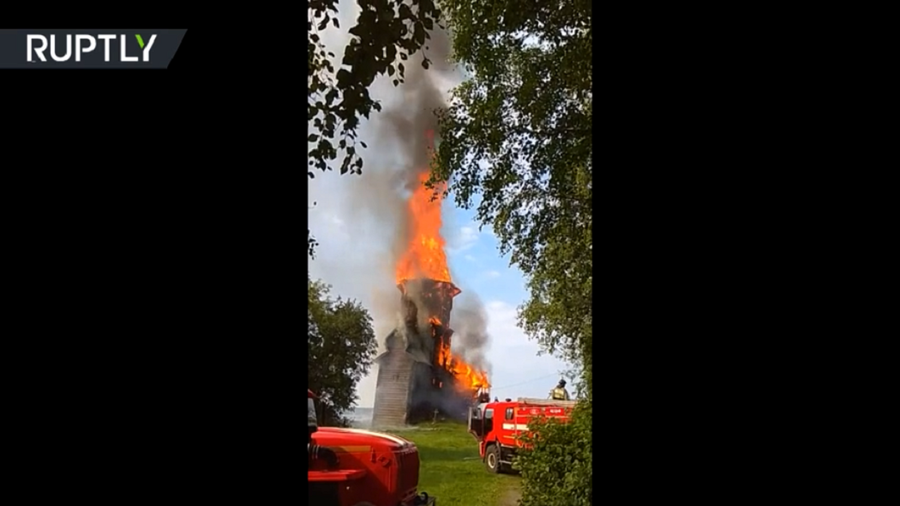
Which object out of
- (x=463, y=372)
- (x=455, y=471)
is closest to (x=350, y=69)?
(x=463, y=372)

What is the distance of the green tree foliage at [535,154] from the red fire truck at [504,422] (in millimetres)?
40

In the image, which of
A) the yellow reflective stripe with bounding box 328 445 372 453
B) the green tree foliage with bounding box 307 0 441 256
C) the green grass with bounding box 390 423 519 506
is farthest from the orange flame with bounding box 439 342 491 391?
the green tree foliage with bounding box 307 0 441 256

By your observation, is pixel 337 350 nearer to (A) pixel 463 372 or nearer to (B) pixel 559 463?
(A) pixel 463 372

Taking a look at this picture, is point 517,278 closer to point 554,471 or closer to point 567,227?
point 567,227

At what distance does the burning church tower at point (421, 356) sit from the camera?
188 cm

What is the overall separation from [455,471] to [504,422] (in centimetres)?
18

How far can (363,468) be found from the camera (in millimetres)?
1819

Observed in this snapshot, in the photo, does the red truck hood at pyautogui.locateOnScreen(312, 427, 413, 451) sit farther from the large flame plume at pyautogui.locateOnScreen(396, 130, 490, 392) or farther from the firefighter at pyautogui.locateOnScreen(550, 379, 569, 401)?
the firefighter at pyautogui.locateOnScreen(550, 379, 569, 401)
